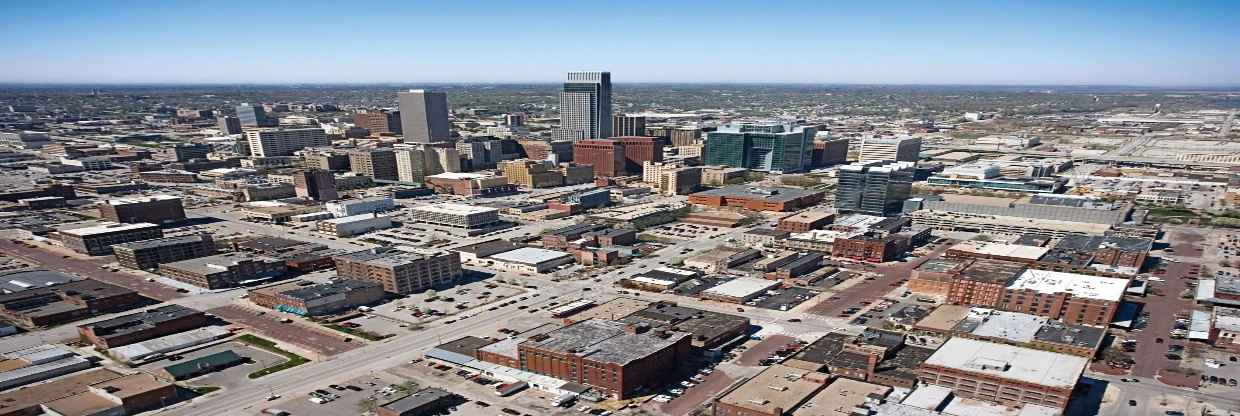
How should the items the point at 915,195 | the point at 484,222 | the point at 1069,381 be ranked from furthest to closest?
the point at 915,195
the point at 484,222
the point at 1069,381

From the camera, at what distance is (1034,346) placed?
7269 centimetres

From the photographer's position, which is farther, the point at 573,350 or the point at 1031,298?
the point at 1031,298

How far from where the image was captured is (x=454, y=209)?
143000 millimetres

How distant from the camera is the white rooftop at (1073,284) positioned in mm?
85375

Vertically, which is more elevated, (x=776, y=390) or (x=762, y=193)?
(x=776, y=390)

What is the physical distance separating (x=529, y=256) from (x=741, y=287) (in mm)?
33066

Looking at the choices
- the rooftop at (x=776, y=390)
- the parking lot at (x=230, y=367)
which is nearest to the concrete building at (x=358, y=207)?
the parking lot at (x=230, y=367)

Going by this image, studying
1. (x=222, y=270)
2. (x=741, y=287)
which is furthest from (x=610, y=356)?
(x=222, y=270)

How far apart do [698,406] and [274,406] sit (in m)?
36.0

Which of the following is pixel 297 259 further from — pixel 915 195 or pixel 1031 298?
pixel 915 195

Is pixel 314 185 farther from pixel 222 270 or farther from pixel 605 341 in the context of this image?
pixel 605 341

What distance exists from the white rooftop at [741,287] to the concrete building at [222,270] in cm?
6191

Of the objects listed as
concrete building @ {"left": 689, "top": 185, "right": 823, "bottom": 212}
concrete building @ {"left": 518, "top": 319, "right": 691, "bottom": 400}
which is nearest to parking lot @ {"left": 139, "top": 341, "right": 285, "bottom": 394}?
concrete building @ {"left": 518, "top": 319, "right": 691, "bottom": 400}

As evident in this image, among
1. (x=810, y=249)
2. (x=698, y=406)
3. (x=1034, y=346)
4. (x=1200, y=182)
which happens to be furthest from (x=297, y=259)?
(x=1200, y=182)
